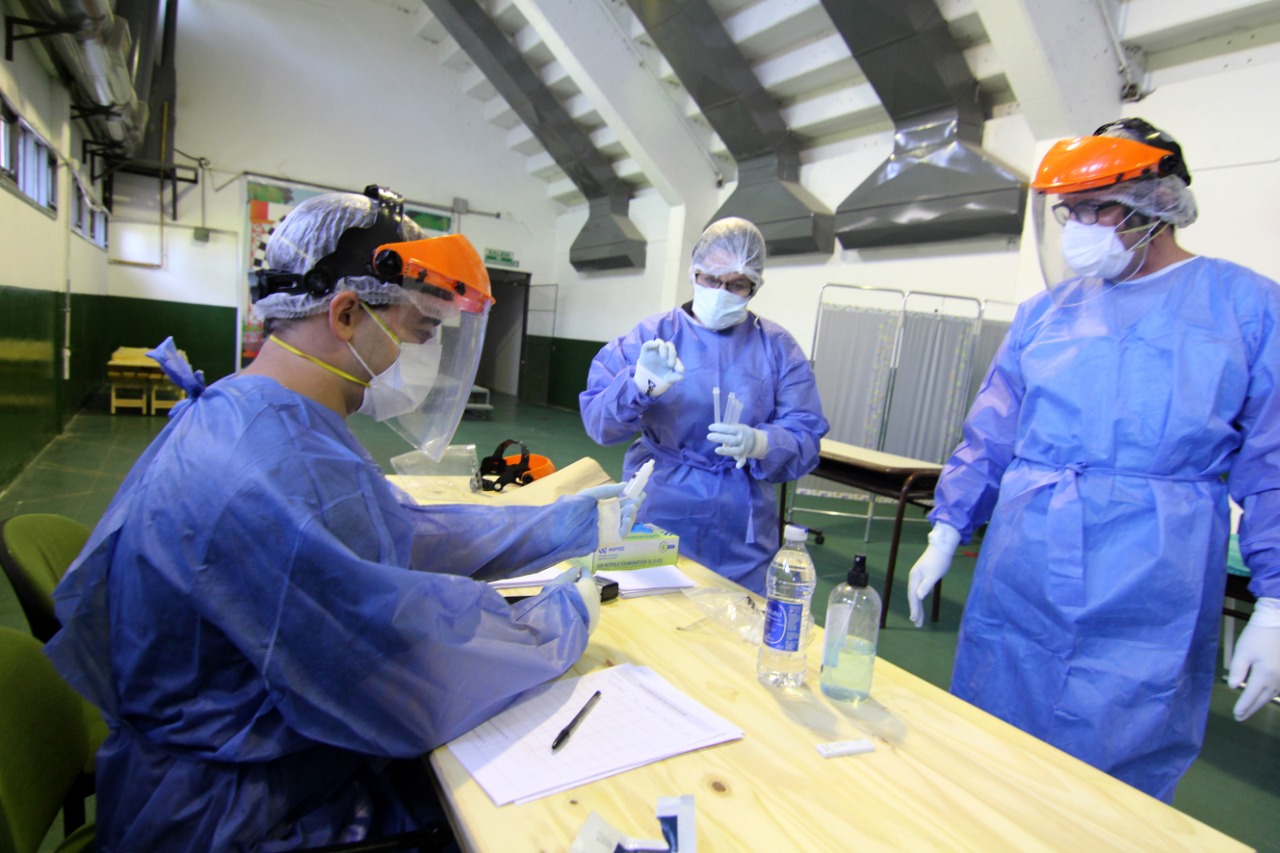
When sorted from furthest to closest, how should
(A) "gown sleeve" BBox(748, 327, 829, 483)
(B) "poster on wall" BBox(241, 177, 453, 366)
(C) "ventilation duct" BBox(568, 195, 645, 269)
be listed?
(C) "ventilation duct" BBox(568, 195, 645, 269) < (B) "poster on wall" BBox(241, 177, 453, 366) < (A) "gown sleeve" BBox(748, 327, 829, 483)

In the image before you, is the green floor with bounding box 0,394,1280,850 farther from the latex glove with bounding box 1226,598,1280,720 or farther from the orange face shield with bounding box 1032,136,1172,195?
the orange face shield with bounding box 1032,136,1172,195

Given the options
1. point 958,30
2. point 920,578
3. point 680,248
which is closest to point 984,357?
point 958,30

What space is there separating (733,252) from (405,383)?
3.68 feet

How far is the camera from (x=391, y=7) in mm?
9602

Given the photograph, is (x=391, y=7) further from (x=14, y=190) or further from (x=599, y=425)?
(x=599, y=425)

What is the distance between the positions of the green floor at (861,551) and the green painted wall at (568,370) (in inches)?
82.4

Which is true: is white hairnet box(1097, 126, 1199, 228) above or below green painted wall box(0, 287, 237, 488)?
above

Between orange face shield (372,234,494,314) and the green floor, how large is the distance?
264cm

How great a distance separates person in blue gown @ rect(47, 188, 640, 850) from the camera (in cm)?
88

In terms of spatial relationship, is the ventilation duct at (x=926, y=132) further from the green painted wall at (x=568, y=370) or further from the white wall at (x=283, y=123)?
the white wall at (x=283, y=123)

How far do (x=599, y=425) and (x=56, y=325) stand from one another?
19.6ft

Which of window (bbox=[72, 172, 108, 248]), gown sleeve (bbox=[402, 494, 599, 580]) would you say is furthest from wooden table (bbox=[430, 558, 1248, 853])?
window (bbox=[72, 172, 108, 248])

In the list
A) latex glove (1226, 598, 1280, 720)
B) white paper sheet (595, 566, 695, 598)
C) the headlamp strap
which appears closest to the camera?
latex glove (1226, 598, 1280, 720)

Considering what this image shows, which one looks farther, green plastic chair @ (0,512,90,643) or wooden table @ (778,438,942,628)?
wooden table @ (778,438,942,628)
